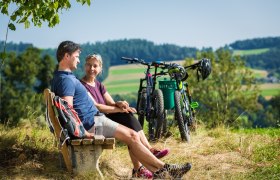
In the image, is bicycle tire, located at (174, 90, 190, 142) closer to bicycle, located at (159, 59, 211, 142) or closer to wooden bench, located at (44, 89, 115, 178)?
bicycle, located at (159, 59, 211, 142)

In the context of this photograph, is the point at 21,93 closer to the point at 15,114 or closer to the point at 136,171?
the point at 15,114

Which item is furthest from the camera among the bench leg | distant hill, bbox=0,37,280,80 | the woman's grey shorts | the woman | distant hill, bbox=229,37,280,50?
distant hill, bbox=229,37,280,50

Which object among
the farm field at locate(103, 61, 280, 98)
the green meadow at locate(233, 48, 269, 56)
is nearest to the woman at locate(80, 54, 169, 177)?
the farm field at locate(103, 61, 280, 98)

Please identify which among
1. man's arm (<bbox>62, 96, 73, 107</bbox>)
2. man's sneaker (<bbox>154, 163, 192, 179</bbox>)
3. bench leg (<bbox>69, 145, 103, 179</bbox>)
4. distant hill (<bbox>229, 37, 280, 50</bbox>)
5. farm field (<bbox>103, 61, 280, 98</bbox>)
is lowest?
farm field (<bbox>103, 61, 280, 98</bbox>)

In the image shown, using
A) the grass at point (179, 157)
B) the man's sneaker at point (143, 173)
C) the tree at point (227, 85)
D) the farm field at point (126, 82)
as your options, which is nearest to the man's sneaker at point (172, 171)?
the man's sneaker at point (143, 173)

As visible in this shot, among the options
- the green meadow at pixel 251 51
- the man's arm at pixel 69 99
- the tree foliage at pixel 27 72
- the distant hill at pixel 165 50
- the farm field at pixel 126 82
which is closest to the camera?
the man's arm at pixel 69 99

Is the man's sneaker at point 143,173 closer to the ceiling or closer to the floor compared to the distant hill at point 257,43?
closer to the floor

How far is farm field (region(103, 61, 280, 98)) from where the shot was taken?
9438 cm

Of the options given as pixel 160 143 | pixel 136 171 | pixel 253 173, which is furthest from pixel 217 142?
pixel 136 171

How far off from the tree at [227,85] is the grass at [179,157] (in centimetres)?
3286

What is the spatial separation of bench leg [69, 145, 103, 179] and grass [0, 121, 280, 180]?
0.30 feet

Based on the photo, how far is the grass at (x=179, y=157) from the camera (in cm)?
574

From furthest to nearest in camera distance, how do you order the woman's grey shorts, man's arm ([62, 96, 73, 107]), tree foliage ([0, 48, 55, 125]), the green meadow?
the green meadow
tree foliage ([0, 48, 55, 125])
the woman's grey shorts
man's arm ([62, 96, 73, 107])

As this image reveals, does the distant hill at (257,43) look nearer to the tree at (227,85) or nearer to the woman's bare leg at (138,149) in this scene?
the tree at (227,85)
